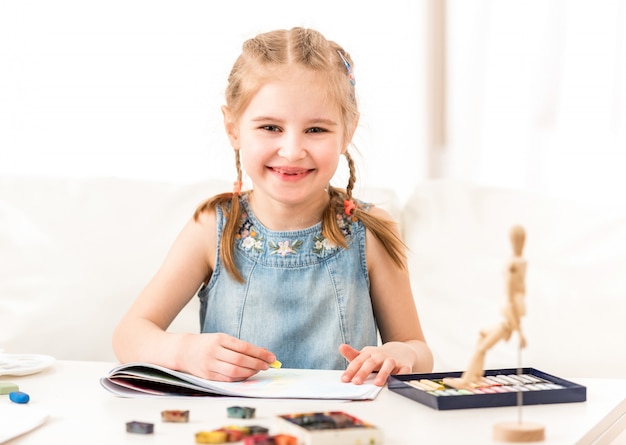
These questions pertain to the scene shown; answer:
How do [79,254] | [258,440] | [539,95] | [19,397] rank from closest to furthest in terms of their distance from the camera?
1. [258,440]
2. [19,397]
3. [79,254]
4. [539,95]

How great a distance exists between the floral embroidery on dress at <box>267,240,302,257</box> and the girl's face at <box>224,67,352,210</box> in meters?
0.10

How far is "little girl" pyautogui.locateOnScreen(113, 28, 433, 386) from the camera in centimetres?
138

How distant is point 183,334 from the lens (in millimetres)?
1241

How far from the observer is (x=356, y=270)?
1.50 metres

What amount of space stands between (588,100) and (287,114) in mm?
1474

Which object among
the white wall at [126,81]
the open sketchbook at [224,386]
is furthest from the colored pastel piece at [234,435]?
the white wall at [126,81]

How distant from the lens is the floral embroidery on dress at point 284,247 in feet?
4.87

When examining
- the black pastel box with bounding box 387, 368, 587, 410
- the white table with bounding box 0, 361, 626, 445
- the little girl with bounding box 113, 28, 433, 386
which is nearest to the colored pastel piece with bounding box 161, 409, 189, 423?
the white table with bounding box 0, 361, 626, 445

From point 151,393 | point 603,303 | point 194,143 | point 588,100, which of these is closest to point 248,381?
point 151,393

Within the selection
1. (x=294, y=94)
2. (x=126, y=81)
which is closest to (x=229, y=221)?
(x=294, y=94)

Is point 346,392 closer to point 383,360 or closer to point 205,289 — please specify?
point 383,360

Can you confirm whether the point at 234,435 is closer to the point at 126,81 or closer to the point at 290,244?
the point at 290,244

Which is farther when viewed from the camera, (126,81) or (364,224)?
(126,81)

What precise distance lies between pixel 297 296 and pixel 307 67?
361mm
